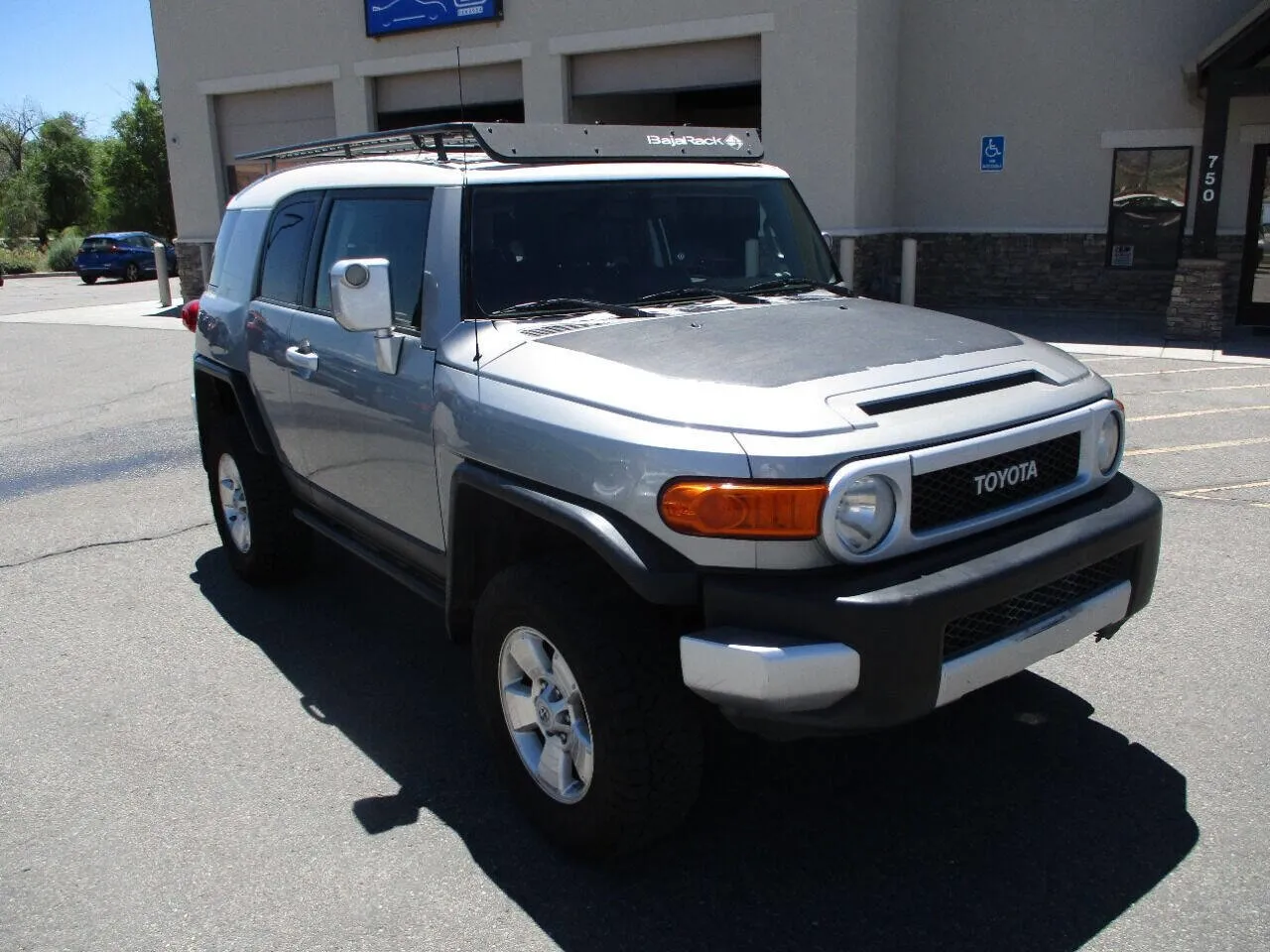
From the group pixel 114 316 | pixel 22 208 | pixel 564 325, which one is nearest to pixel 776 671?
pixel 564 325

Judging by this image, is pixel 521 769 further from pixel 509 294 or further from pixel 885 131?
pixel 885 131

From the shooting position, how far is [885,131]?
16578mm

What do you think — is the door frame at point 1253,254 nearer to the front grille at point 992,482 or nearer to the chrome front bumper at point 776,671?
the front grille at point 992,482

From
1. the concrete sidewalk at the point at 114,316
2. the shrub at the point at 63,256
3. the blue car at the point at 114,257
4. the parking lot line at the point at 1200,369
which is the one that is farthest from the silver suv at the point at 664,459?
the shrub at the point at 63,256

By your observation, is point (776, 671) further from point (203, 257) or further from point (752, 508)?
point (203, 257)

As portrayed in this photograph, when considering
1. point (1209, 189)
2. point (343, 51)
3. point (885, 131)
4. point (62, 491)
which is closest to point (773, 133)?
point (885, 131)

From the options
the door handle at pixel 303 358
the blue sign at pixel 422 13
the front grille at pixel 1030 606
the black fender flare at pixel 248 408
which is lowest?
the front grille at pixel 1030 606

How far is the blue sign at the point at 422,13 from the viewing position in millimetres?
17688

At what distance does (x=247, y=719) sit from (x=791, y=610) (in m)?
2.48

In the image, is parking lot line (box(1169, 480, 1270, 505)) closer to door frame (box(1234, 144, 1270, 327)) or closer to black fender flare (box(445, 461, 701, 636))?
black fender flare (box(445, 461, 701, 636))

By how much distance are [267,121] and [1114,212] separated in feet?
49.6

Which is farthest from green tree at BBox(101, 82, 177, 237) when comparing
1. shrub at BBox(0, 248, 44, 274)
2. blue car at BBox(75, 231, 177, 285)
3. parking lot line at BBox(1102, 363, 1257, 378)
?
parking lot line at BBox(1102, 363, 1257, 378)

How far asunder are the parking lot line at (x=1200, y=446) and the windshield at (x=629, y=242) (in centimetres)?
425

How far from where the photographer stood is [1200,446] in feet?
26.1
